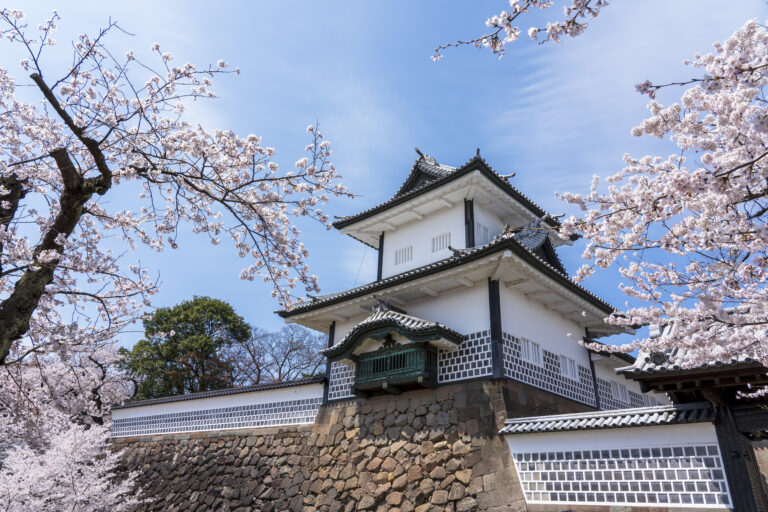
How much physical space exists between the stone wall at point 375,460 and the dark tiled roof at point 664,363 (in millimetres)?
2607

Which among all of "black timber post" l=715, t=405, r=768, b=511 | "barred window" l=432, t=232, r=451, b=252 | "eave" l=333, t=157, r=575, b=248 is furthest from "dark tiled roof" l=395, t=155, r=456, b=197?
"black timber post" l=715, t=405, r=768, b=511

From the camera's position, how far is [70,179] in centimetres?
474

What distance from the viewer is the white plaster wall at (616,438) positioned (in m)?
6.08

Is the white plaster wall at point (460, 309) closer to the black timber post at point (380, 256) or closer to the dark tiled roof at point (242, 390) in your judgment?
the black timber post at point (380, 256)

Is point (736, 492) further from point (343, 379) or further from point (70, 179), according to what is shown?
point (70, 179)

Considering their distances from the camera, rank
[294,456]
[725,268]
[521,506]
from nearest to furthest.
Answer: [725,268] → [521,506] → [294,456]

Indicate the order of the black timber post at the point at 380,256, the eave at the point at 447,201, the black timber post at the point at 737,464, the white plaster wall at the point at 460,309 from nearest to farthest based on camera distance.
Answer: the black timber post at the point at 737,464 < the white plaster wall at the point at 460,309 < the eave at the point at 447,201 < the black timber post at the point at 380,256

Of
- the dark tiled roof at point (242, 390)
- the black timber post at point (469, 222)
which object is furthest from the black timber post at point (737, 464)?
the dark tiled roof at point (242, 390)

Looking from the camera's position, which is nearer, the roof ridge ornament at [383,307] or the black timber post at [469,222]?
the roof ridge ornament at [383,307]

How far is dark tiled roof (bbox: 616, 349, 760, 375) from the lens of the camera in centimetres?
524

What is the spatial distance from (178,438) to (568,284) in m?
10.8

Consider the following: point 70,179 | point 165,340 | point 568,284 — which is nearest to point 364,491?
point 568,284

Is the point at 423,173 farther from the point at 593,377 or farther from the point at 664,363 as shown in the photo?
the point at 664,363

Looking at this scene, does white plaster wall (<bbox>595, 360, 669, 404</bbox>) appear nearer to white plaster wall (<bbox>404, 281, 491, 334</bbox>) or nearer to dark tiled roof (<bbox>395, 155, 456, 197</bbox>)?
white plaster wall (<bbox>404, 281, 491, 334</bbox>)
